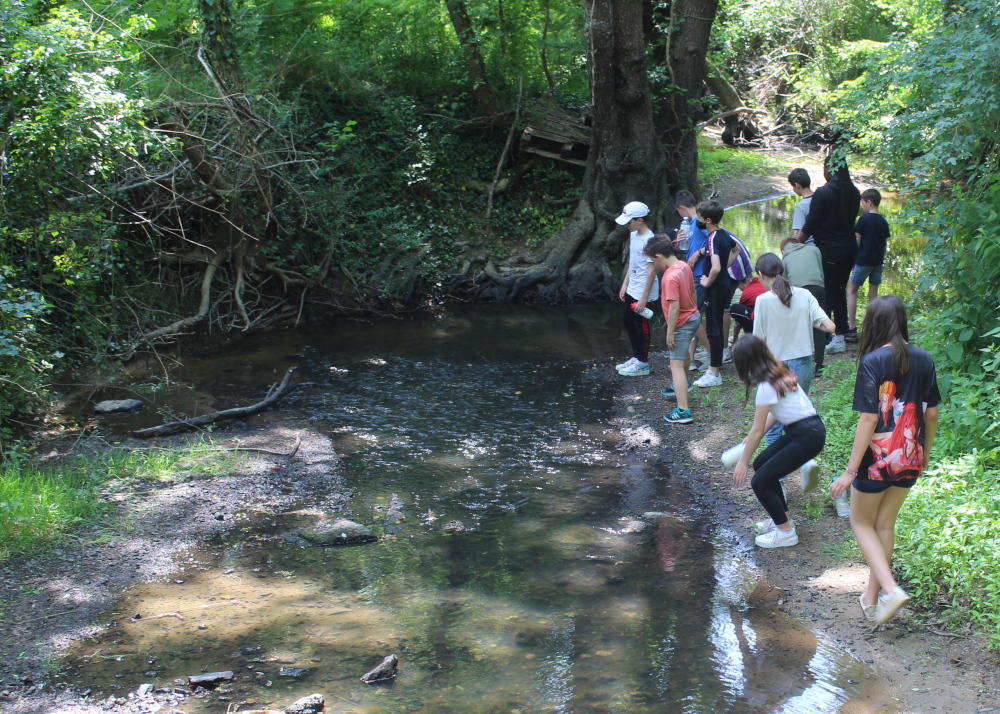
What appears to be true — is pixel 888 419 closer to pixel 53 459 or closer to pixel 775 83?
pixel 53 459

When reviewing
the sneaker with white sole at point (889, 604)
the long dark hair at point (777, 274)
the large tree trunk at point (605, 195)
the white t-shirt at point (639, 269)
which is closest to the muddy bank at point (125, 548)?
the white t-shirt at point (639, 269)

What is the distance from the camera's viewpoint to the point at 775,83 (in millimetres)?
30844

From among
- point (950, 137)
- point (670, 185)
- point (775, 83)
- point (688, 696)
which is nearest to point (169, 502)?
point (688, 696)

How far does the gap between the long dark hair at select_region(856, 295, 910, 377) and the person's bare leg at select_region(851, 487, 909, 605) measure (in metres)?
0.76

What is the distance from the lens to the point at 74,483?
6.78m

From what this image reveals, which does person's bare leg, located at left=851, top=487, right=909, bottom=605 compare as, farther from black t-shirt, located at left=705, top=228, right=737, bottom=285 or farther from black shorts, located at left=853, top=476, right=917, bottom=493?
black t-shirt, located at left=705, top=228, right=737, bottom=285

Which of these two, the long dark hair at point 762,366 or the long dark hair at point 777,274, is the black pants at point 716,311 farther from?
the long dark hair at point 762,366

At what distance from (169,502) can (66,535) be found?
34.0 inches

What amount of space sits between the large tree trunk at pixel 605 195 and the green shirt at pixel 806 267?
667 centimetres

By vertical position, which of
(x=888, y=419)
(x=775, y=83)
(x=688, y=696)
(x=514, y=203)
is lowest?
(x=688, y=696)

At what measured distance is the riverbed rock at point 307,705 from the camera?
4.01 m

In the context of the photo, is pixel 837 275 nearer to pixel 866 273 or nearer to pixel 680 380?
pixel 866 273

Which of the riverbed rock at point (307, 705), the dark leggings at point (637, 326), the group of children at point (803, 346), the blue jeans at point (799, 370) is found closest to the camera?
the riverbed rock at point (307, 705)

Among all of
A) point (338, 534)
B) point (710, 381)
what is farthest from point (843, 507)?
point (338, 534)
